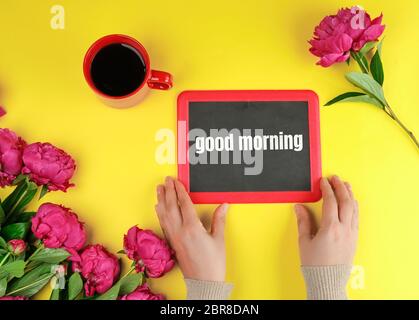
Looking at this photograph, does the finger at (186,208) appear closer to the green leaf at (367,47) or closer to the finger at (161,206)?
the finger at (161,206)

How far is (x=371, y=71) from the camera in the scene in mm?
801

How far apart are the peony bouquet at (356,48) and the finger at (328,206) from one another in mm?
163

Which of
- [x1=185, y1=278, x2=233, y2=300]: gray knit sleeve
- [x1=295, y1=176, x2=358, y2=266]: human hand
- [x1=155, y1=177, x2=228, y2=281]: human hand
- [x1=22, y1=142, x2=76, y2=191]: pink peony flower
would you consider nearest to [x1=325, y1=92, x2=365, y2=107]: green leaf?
[x1=295, y1=176, x2=358, y2=266]: human hand

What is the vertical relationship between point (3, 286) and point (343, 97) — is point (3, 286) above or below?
below

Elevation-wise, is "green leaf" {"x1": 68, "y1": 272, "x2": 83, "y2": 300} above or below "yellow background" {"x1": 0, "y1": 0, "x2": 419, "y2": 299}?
below

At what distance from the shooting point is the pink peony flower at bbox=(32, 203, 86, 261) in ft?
2.34

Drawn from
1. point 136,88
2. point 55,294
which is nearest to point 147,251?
point 55,294

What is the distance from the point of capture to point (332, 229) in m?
0.78

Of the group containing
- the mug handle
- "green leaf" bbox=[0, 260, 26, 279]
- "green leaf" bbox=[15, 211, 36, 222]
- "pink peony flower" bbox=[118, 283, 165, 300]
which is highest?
the mug handle

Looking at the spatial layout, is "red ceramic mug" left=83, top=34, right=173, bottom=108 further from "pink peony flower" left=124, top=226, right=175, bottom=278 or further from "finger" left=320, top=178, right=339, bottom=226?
"finger" left=320, top=178, right=339, bottom=226

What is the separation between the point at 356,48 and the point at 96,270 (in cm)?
63

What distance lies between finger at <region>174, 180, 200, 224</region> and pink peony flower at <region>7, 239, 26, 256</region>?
286 millimetres

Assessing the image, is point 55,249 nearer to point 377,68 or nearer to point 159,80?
point 159,80

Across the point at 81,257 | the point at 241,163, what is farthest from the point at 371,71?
the point at 81,257
